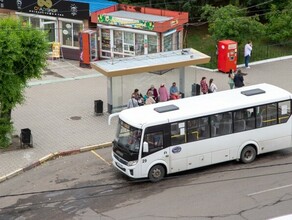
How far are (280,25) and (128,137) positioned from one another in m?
19.9

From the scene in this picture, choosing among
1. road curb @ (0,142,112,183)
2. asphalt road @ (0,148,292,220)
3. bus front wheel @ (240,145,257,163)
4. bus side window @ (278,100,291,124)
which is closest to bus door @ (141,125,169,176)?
asphalt road @ (0,148,292,220)

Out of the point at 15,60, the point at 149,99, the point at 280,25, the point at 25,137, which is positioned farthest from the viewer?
the point at 280,25

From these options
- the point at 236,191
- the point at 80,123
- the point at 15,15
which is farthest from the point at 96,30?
the point at 236,191

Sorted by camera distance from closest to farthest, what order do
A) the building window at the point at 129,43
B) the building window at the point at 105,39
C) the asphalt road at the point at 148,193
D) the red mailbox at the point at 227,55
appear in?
the asphalt road at the point at 148,193, the red mailbox at the point at 227,55, the building window at the point at 129,43, the building window at the point at 105,39

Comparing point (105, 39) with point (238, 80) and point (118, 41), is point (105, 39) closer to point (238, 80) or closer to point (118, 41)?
point (118, 41)

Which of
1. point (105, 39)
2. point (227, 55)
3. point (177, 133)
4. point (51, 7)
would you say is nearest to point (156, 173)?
point (177, 133)

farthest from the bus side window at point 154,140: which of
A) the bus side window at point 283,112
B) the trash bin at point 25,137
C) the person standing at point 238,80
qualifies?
the person standing at point 238,80

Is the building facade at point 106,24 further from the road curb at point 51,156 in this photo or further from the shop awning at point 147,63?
the road curb at point 51,156

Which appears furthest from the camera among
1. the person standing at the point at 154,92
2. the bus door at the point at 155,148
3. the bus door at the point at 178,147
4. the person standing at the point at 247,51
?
the person standing at the point at 247,51

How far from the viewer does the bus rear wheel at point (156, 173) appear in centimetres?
2050

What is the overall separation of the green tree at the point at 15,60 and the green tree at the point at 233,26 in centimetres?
1428

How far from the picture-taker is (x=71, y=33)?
37.2 m

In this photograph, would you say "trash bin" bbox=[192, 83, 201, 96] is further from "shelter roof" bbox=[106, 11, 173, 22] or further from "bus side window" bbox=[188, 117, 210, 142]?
"bus side window" bbox=[188, 117, 210, 142]

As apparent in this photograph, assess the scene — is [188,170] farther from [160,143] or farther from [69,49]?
[69,49]
